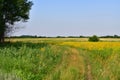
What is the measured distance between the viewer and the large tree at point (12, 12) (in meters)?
47.0

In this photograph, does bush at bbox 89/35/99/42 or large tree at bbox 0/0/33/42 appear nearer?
large tree at bbox 0/0/33/42

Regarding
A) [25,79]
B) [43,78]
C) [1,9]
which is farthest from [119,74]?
[1,9]

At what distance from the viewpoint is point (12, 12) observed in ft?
157

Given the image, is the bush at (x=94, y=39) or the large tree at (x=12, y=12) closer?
the large tree at (x=12, y=12)

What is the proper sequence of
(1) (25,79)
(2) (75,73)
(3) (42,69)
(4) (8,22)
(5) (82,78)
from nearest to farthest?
1. (1) (25,79)
2. (5) (82,78)
3. (2) (75,73)
4. (3) (42,69)
5. (4) (8,22)

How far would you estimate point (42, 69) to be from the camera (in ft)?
59.4

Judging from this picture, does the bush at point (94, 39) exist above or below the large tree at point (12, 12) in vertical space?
below

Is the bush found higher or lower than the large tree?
lower

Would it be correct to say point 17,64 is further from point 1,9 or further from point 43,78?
point 1,9

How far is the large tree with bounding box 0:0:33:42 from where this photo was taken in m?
47.0

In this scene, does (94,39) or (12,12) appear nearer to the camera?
(12,12)

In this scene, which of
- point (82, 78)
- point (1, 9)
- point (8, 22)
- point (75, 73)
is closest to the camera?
point (82, 78)

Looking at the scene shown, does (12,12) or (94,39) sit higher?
(12,12)

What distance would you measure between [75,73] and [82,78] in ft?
3.75
